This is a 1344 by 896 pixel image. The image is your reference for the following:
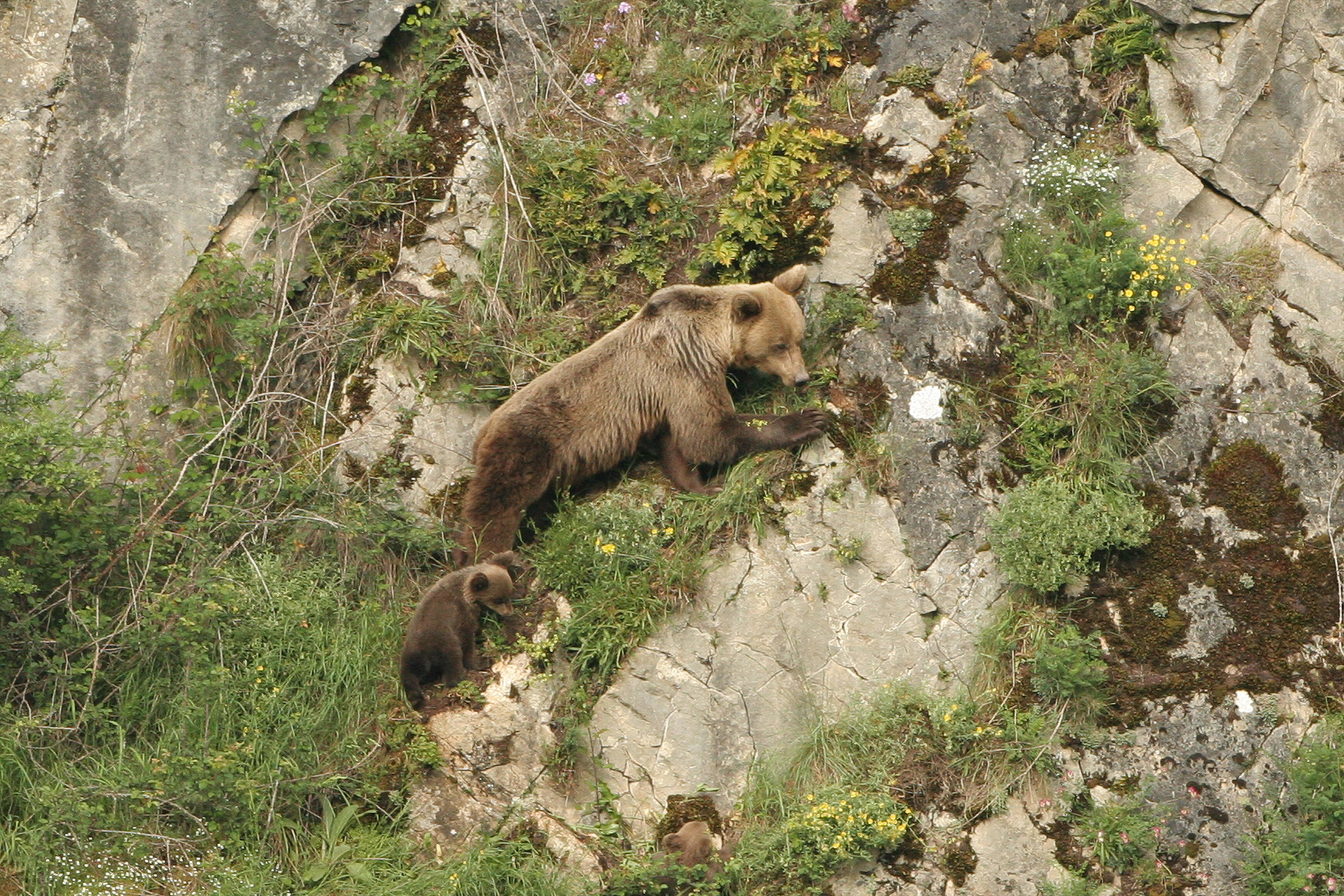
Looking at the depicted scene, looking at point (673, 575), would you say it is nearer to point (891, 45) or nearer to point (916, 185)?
point (916, 185)

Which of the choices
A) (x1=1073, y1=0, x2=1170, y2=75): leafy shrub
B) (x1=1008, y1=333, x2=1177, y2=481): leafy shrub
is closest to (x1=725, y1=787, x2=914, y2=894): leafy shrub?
(x1=1008, y1=333, x2=1177, y2=481): leafy shrub

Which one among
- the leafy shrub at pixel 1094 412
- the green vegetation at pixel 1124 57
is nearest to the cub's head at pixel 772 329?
the leafy shrub at pixel 1094 412

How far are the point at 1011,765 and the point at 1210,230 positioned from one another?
A: 3876 mm

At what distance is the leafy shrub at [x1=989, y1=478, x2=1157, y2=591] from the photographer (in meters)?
6.80

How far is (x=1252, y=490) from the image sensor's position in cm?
702

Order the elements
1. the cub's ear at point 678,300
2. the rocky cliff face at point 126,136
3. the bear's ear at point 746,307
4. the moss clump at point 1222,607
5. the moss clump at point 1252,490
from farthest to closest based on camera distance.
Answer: the rocky cliff face at point 126,136
the cub's ear at point 678,300
the bear's ear at point 746,307
the moss clump at point 1252,490
the moss clump at point 1222,607

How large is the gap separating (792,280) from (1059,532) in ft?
7.37

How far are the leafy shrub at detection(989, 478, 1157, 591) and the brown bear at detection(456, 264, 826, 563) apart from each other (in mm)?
1509

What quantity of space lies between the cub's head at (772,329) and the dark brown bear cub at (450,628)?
2074mm

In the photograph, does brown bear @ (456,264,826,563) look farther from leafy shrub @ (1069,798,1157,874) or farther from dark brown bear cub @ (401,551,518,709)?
leafy shrub @ (1069,798,1157,874)

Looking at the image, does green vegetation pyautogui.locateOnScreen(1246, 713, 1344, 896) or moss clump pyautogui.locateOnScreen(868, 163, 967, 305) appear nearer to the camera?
green vegetation pyautogui.locateOnScreen(1246, 713, 1344, 896)

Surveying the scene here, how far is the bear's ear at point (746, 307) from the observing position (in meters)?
7.47

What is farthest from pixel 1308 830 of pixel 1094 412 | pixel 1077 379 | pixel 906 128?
pixel 906 128

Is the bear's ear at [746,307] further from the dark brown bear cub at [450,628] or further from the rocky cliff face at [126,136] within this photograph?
Result: the rocky cliff face at [126,136]
